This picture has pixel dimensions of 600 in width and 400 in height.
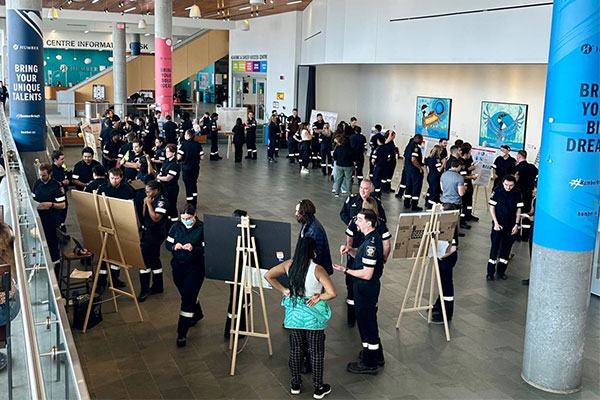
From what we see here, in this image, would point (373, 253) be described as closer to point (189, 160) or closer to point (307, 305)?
point (307, 305)

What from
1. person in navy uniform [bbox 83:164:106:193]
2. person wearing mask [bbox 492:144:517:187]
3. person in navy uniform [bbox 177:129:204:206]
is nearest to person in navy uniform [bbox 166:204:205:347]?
person in navy uniform [bbox 83:164:106:193]

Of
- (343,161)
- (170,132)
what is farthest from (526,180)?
(170,132)

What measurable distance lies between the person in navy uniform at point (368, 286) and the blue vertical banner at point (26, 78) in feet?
32.3

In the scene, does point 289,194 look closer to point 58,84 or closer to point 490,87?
point 490,87

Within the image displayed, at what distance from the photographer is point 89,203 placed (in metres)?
7.26

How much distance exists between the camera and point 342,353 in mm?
6590

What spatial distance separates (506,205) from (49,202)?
19.6ft

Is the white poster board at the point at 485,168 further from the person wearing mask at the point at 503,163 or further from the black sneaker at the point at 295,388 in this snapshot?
the black sneaker at the point at 295,388

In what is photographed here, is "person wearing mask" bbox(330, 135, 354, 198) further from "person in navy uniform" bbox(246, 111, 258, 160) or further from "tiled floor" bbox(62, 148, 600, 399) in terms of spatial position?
"person in navy uniform" bbox(246, 111, 258, 160)

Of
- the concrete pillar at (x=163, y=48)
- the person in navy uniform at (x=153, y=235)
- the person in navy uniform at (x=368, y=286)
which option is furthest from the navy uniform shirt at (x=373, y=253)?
the concrete pillar at (x=163, y=48)

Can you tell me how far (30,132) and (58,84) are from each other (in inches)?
1127

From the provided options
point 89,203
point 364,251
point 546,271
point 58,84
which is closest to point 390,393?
point 364,251

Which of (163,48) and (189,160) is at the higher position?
(163,48)

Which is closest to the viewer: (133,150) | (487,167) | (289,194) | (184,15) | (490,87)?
(133,150)
